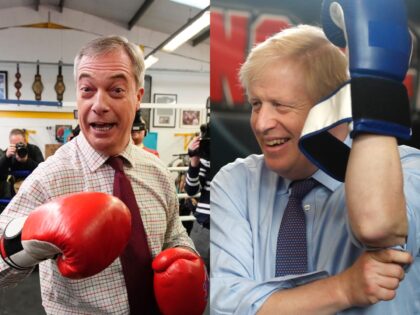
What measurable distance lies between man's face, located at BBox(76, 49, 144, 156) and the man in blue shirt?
615 millimetres

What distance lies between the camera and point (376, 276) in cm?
72

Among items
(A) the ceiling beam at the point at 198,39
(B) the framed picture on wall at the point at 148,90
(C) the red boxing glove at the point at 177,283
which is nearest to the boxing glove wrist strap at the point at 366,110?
(C) the red boxing glove at the point at 177,283

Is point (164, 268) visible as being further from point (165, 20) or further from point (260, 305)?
point (165, 20)

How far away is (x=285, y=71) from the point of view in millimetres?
779

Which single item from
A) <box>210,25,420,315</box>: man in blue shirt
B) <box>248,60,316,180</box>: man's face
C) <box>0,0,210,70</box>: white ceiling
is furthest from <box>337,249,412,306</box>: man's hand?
<box>0,0,210,70</box>: white ceiling

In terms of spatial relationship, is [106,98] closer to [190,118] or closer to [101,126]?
[101,126]

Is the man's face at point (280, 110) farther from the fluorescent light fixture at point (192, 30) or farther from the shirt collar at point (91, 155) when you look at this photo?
the fluorescent light fixture at point (192, 30)

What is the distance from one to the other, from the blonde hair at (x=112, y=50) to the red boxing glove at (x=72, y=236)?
1.55ft

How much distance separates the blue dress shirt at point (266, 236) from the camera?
2.61ft

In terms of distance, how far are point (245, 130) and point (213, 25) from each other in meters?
0.21

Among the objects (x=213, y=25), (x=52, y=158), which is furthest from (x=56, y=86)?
(x=213, y=25)

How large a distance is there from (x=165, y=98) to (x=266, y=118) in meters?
7.61

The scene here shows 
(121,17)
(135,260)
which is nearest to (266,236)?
(135,260)

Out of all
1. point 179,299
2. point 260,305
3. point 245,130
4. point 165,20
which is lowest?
point 179,299
